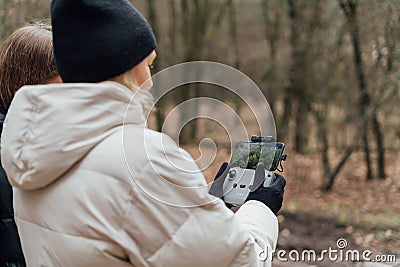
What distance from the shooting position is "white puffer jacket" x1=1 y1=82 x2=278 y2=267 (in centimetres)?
123

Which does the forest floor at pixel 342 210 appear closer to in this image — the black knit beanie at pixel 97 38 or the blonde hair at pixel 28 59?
the blonde hair at pixel 28 59

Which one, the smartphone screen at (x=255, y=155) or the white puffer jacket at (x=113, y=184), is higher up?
the white puffer jacket at (x=113, y=184)

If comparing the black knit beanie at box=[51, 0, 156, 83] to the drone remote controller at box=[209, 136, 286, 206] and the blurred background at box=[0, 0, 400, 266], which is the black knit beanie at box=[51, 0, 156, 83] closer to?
the drone remote controller at box=[209, 136, 286, 206]

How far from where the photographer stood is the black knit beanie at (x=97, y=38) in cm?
131

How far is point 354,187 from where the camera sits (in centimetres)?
726

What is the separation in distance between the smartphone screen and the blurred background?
11.6 ft

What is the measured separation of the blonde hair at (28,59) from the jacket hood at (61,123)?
0.66 metres

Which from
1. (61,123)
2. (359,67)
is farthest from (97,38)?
(359,67)

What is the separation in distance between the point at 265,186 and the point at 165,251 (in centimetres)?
42

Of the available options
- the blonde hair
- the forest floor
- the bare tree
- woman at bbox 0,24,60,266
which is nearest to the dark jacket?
woman at bbox 0,24,60,266

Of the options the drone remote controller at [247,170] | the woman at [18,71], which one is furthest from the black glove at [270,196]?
the woman at [18,71]

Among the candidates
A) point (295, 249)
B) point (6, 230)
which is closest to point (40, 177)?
point (6, 230)

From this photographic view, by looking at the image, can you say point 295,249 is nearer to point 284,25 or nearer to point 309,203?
point 309,203

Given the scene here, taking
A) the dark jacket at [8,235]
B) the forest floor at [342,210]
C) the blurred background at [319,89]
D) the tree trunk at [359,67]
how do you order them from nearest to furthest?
the dark jacket at [8,235]
the forest floor at [342,210]
the blurred background at [319,89]
the tree trunk at [359,67]
